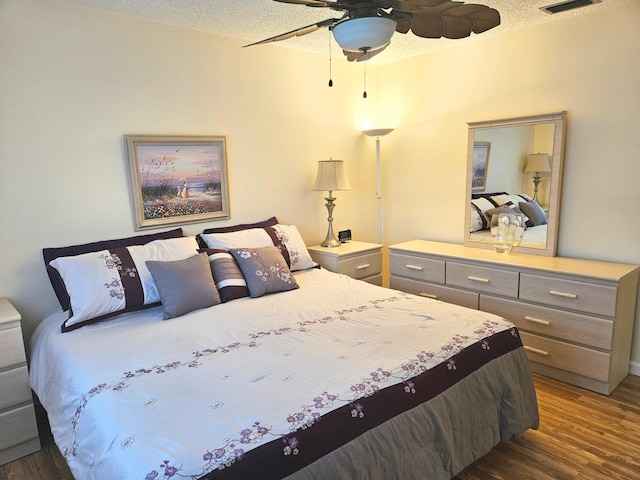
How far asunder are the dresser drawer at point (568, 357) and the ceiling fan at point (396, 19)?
2.07m

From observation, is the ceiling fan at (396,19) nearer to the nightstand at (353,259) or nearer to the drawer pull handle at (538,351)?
the nightstand at (353,259)

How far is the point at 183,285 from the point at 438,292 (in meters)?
1.99

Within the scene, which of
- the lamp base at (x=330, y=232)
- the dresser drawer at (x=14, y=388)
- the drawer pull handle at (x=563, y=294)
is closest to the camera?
the dresser drawer at (x=14, y=388)

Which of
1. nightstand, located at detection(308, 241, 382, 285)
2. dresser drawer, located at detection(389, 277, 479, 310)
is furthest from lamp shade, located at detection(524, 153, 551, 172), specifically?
nightstand, located at detection(308, 241, 382, 285)

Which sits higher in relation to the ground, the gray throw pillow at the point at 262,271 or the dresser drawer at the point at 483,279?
the gray throw pillow at the point at 262,271

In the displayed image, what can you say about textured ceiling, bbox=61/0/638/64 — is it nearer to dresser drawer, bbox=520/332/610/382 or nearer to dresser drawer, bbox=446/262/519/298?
dresser drawer, bbox=446/262/519/298

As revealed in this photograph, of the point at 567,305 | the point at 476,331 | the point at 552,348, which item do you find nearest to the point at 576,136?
the point at 567,305

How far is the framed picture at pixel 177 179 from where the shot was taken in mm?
2850

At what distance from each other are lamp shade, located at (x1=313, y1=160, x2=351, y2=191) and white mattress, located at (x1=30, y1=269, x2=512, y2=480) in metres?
1.27

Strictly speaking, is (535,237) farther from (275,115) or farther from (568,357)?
(275,115)

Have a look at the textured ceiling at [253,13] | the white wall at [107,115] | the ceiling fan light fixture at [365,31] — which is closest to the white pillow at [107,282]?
the white wall at [107,115]

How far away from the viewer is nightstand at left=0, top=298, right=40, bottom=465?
2104 millimetres

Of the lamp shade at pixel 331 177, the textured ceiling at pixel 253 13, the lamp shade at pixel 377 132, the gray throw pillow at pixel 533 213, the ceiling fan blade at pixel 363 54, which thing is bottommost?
the gray throw pillow at pixel 533 213

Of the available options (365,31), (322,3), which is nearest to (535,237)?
(365,31)
